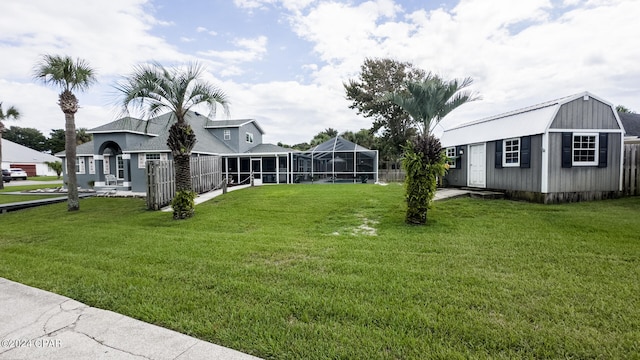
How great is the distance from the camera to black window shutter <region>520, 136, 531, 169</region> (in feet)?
35.3

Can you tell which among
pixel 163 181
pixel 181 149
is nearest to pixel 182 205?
pixel 181 149

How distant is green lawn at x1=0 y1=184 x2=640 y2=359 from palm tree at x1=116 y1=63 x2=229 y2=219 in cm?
189

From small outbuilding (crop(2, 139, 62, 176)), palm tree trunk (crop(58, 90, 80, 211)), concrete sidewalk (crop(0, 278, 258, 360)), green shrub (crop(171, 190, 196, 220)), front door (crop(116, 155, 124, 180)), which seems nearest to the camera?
concrete sidewalk (crop(0, 278, 258, 360))

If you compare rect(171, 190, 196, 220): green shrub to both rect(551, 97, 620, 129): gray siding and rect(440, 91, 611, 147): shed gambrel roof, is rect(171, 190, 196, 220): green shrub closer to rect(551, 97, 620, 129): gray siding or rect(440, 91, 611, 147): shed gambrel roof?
rect(440, 91, 611, 147): shed gambrel roof

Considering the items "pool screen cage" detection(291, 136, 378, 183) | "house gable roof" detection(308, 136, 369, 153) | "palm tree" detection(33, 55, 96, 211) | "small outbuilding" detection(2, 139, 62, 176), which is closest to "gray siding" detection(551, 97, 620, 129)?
"pool screen cage" detection(291, 136, 378, 183)

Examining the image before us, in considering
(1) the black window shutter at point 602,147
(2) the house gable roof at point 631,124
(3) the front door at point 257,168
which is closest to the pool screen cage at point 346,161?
(3) the front door at point 257,168

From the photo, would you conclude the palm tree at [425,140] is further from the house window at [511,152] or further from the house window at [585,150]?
the house window at [585,150]

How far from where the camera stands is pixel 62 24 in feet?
34.4

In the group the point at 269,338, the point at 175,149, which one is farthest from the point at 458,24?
the point at 269,338

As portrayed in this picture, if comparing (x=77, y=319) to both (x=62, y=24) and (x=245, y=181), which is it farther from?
(x=245, y=181)

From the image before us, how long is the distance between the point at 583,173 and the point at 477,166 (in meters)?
3.73

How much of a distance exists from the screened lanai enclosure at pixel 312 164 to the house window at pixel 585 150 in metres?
11.8

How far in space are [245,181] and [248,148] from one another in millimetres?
3234

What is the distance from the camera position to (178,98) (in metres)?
9.02
